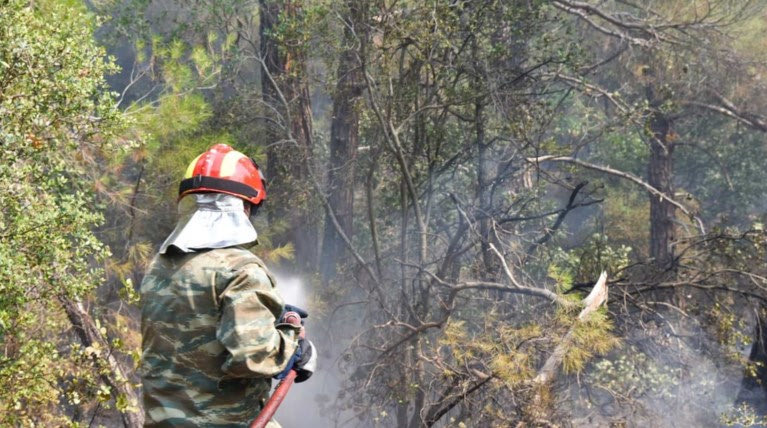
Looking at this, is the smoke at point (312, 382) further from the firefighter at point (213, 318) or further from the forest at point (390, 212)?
the firefighter at point (213, 318)

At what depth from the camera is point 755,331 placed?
816 cm

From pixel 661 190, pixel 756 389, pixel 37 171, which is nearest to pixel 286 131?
pixel 37 171

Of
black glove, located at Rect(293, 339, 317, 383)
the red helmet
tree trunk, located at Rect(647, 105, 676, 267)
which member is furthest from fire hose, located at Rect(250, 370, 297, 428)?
tree trunk, located at Rect(647, 105, 676, 267)

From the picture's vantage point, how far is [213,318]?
2691 millimetres

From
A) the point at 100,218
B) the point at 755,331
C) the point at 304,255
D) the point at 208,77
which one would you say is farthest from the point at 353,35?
the point at 755,331

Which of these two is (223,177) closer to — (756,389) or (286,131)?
(286,131)

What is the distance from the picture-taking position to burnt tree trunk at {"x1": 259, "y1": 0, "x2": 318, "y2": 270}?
333 inches

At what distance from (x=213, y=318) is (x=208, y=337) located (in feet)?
0.24

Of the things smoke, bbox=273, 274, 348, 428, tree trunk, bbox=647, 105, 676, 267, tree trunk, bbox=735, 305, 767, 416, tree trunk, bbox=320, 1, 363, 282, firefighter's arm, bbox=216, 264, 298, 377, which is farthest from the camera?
tree trunk, bbox=647, 105, 676, 267

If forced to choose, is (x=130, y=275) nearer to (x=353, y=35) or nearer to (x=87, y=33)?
(x=353, y=35)

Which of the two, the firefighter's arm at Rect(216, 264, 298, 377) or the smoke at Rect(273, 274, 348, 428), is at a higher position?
the firefighter's arm at Rect(216, 264, 298, 377)

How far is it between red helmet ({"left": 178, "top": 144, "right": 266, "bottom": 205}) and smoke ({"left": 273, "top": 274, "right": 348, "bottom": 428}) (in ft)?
19.4

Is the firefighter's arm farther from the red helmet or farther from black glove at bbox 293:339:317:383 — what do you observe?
the red helmet

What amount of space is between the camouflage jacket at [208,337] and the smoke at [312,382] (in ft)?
19.0
